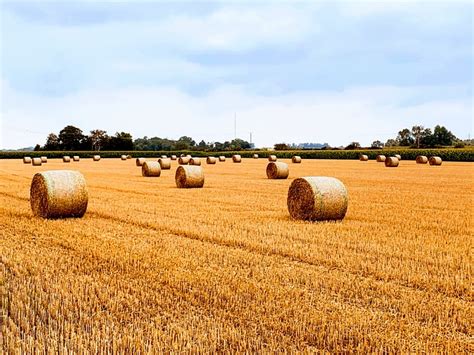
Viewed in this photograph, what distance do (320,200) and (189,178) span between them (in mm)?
10216

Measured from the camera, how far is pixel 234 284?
6.79 m

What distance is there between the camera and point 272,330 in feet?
17.4

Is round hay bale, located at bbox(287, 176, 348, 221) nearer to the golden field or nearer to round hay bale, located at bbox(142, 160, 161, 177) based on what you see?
the golden field

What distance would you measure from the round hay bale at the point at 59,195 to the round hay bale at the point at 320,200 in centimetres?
508

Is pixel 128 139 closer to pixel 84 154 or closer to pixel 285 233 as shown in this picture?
pixel 84 154

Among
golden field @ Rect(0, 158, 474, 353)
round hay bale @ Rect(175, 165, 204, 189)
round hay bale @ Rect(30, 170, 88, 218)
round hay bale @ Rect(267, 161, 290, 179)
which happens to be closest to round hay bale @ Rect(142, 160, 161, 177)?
round hay bale @ Rect(267, 161, 290, 179)

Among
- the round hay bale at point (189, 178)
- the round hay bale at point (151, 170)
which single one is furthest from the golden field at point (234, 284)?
the round hay bale at point (151, 170)

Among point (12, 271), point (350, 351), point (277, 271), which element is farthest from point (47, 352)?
point (277, 271)

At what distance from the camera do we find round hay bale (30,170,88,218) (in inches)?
499

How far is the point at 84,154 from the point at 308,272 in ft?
279

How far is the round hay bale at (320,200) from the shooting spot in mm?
12609

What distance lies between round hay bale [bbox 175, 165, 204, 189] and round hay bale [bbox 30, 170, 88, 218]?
8961mm

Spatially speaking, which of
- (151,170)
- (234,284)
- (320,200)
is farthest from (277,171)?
(234,284)

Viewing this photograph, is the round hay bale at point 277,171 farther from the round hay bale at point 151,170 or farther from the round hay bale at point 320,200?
the round hay bale at point 320,200
